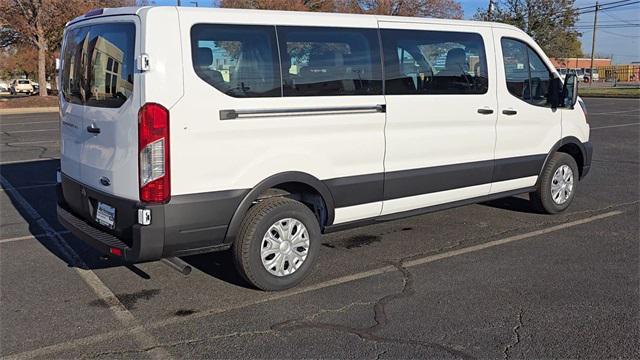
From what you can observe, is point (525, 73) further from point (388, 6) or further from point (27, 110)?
point (388, 6)

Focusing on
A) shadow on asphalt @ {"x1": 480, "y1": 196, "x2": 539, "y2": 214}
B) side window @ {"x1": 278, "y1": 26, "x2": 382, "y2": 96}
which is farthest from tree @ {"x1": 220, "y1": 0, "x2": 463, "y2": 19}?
side window @ {"x1": 278, "y1": 26, "x2": 382, "y2": 96}

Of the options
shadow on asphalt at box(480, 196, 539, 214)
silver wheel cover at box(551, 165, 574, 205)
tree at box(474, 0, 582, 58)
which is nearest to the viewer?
silver wheel cover at box(551, 165, 574, 205)

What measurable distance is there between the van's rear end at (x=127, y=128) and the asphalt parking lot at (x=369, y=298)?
0.54 metres

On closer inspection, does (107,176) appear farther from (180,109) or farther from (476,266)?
(476,266)

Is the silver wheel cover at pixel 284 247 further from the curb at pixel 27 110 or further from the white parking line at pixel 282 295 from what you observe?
the curb at pixel 27 110

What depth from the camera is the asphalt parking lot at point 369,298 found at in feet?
11.9

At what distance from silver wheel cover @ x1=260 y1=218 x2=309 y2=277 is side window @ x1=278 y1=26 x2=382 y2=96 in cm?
104

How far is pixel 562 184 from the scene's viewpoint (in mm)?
6762

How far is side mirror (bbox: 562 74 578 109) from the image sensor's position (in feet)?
21.0

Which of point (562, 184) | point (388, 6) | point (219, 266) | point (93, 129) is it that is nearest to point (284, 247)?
point (219, 266)

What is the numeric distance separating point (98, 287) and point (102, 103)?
148cm

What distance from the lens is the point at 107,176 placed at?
13.7 feet

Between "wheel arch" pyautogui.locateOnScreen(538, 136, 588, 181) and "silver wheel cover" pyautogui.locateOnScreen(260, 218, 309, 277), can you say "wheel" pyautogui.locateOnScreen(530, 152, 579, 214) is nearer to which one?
"wheel arch" pyautogui.locateOnScreen(538, 136, 588, 181)

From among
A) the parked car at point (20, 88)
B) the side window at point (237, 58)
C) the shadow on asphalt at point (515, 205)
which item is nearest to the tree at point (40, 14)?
the parked car at point (20, 88)
